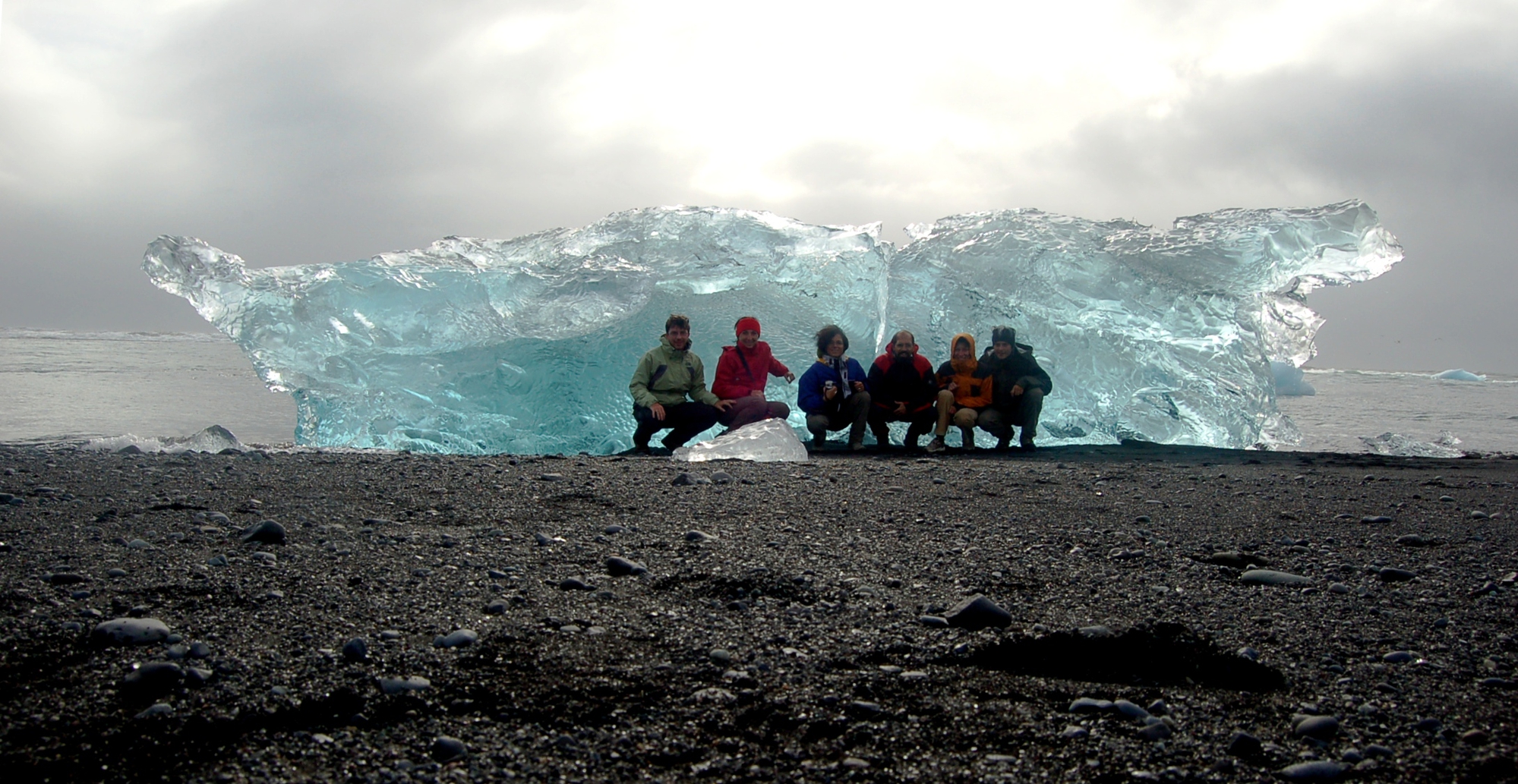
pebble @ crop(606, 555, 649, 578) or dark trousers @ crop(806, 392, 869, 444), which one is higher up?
dark trousers @ crop(806, 392, 869, 444)

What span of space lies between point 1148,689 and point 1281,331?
342 inches

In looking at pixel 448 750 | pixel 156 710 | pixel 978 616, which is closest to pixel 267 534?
pixel 156 710

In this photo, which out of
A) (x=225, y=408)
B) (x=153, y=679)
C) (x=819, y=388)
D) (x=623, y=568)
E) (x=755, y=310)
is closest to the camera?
(x=153, y=679)

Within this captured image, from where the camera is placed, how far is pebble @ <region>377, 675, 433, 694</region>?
184 cm

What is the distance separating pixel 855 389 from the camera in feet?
24.0

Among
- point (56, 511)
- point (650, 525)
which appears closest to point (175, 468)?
point (56, 511)

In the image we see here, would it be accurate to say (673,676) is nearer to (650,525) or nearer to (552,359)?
(650,525)

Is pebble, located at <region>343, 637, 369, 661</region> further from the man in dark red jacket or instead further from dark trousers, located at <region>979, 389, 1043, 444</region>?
dark trousers, located at <region>979, 389, 1043, 444</region>

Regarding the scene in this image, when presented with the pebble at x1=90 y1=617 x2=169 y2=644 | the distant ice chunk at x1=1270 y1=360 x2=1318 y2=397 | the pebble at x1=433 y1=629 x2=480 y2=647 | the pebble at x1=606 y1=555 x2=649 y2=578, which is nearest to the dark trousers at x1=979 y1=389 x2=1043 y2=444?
the pebble at x1=606 y1=555 x2=649 y2=578

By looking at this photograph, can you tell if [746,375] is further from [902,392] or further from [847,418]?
[902,392]

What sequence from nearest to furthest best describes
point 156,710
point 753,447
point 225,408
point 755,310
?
point 156,710
point 753,447
point 755,310
point 225,408

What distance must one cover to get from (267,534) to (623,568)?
126cm

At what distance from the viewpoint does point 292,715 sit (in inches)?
68.3

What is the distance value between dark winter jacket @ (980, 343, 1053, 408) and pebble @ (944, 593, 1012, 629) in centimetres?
518
